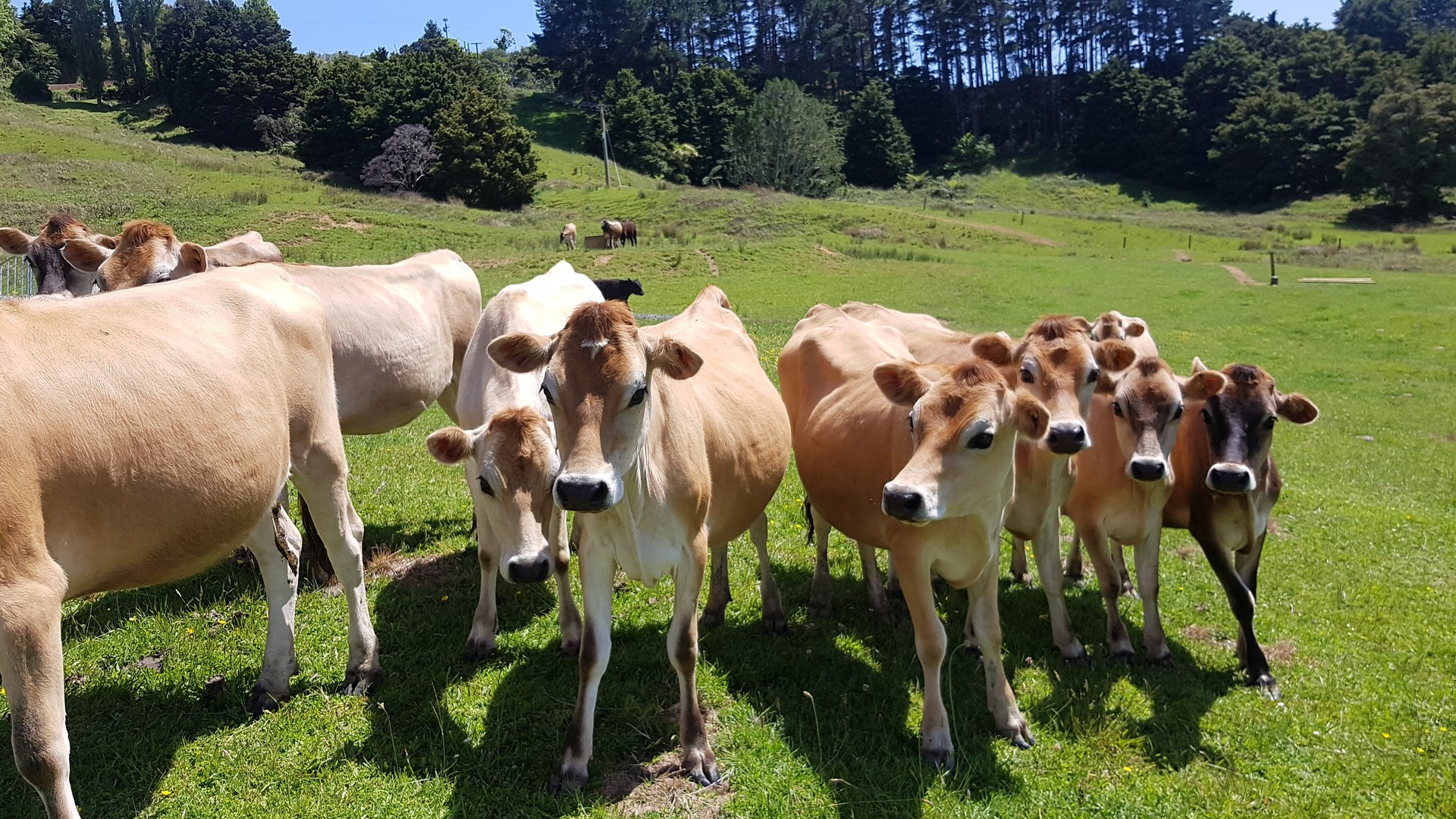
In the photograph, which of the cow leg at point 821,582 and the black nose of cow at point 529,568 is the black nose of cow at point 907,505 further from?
the cow leg at point 821,582

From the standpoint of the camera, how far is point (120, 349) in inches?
156

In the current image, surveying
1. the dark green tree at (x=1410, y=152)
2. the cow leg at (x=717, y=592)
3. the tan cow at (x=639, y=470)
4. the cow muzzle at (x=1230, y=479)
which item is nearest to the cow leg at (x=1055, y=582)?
the cow muzzle at (x=1230, y=479)

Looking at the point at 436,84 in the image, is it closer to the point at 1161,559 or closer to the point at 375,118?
the point at 375,118

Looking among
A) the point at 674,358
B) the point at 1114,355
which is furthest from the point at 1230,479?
the point at 674,358

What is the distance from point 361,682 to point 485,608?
0.91m

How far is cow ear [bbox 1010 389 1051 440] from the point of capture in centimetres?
478

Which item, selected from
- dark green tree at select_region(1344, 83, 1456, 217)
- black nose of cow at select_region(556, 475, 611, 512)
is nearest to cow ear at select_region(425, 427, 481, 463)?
black nose of cow at select_region(556, 475, 611, 512)

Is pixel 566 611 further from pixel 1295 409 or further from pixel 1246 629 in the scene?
pixel 1295 409

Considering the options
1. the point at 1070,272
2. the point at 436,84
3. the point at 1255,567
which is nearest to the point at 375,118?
the point at 436,84

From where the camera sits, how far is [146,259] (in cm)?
693

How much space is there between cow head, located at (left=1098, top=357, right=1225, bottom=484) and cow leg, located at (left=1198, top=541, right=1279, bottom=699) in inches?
29.9

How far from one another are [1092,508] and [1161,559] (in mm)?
2641

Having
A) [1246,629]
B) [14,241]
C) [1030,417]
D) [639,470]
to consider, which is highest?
[14,241]

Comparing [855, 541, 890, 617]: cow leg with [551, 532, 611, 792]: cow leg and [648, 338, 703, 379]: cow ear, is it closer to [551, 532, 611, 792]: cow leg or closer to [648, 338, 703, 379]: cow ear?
[551, 532, 611, 792]: cow leg
